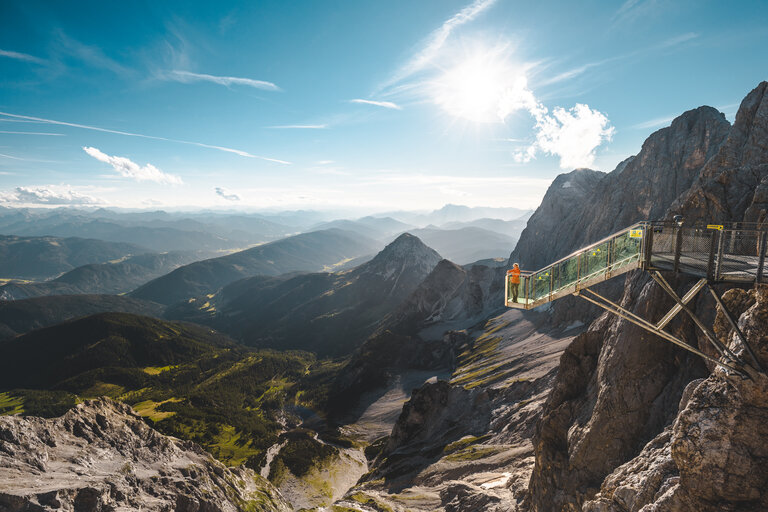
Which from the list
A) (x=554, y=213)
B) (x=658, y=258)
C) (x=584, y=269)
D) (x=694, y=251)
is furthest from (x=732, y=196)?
(x=554, y=213)

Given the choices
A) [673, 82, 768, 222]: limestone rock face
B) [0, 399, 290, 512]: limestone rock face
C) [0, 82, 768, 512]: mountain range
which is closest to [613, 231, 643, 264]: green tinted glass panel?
[0, 82, 768, 512]: mountain range

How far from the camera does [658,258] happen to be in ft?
42.2

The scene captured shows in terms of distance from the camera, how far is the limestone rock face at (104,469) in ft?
124

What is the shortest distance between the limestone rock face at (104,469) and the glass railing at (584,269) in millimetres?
54298

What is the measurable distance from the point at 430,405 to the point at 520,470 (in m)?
48.2

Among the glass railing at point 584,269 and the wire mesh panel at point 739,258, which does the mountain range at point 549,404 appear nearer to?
the wire mesh panel at point 739,258

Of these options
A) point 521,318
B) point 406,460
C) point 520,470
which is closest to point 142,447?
point 406,460

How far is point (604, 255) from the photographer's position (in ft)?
49.5

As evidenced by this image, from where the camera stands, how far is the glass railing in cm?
1376

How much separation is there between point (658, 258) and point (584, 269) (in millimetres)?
3118

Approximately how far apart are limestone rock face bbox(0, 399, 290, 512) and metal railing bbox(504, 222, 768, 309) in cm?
5509

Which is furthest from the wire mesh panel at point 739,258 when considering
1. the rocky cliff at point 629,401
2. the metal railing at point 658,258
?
the rocky cliff at point 629,401

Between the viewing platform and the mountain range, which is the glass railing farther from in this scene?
the mountain range

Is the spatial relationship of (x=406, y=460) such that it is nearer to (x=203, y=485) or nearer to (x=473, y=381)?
(x=473, y=381)
